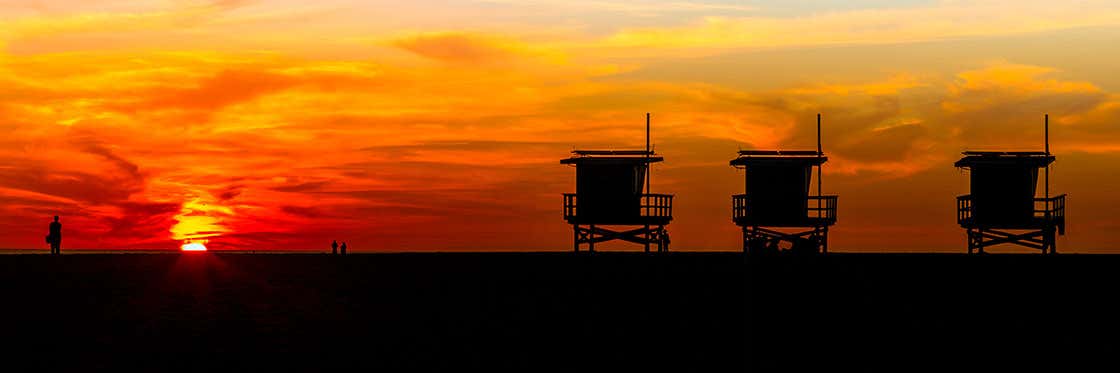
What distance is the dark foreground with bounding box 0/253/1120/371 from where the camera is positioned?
17.5 meters

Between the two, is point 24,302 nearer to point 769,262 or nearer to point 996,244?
point 769,262

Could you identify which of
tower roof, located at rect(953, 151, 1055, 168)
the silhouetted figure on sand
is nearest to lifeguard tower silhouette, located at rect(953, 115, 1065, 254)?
tower roof, located at rect(953, 151, 1055, 168)

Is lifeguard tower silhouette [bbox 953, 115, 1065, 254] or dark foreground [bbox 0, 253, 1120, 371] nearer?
dark foreground [bbox 0, 253, 1120, 371]

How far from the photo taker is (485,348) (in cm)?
1830

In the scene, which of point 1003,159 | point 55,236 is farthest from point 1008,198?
point 55,236

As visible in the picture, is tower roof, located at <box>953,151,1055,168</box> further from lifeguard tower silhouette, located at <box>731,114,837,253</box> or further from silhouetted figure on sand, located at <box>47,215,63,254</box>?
silhouetted figure on sand, located at <box>47,215,63,254</box>

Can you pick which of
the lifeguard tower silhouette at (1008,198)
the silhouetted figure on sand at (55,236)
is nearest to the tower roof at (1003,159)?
the lifeguard tower silhouette at (1008,198)

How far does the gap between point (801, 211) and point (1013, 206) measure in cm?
742

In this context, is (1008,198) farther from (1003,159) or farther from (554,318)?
(554,318)

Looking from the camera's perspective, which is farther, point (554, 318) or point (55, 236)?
point (55, 236)

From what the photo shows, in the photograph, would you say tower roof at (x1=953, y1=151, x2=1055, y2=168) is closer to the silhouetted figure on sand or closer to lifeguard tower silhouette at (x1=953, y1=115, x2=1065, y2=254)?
lifeguard tower silhouette at (x1=953, y1=115, x2=1065, y2=254)

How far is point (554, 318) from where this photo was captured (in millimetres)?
21812

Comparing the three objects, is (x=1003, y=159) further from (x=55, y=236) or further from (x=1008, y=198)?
(x=55, y=236)

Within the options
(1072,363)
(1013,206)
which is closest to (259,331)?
(1072,363)
